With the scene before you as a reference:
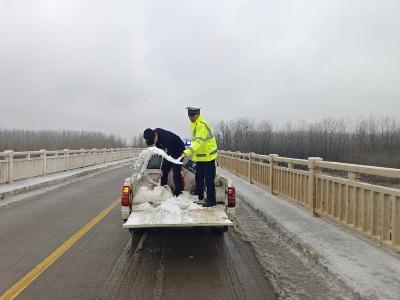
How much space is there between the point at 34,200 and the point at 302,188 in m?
8.00

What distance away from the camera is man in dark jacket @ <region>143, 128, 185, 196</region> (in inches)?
309

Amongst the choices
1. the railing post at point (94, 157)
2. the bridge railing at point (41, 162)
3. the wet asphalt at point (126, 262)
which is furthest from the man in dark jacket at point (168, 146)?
the railing post at point (94, 157)

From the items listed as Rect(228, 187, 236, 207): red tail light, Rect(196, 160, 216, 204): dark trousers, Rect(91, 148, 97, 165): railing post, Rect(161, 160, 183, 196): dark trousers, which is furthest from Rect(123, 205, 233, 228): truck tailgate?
Rect(91, 148, 97, 165): railing post

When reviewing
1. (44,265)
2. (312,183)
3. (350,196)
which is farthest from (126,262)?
(312,183)

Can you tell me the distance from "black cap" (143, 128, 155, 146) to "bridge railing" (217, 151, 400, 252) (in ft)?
10.9

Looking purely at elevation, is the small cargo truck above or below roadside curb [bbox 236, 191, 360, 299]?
above

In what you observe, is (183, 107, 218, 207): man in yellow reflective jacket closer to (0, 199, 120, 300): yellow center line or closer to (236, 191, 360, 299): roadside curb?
(236, 191, 360, 299): roadside curb

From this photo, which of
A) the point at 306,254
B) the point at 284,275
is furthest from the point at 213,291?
the point at 306,254

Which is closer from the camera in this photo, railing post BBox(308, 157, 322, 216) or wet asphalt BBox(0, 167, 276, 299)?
wet asphalt BBox(0, 167, 276, 299)

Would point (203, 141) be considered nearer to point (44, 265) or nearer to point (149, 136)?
point (149, 136)

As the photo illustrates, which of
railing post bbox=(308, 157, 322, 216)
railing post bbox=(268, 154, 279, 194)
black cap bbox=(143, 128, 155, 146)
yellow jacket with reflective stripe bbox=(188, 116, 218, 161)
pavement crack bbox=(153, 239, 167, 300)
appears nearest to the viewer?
pavement crack bbox=(153, 239, 167, 300)

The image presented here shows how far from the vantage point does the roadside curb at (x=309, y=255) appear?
4.49m

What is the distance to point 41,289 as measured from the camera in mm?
4746

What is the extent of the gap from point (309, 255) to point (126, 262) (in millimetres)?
2602
